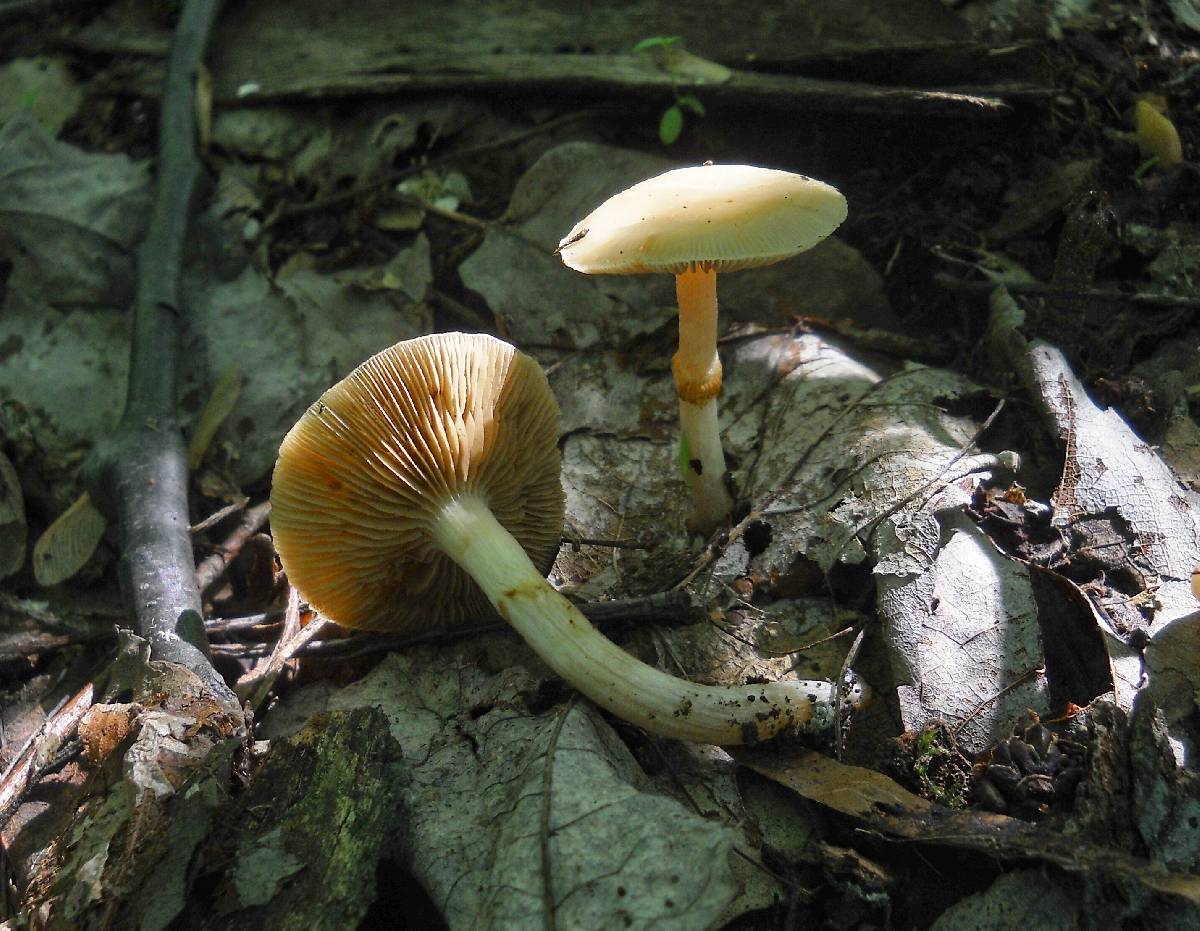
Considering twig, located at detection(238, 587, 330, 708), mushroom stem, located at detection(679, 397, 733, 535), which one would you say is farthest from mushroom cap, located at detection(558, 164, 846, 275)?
twig, located at detection(238, 587, 330, 708)

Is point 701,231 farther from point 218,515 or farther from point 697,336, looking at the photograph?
point 218,515

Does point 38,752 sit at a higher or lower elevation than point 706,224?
lower

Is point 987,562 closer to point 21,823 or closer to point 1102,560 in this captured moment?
point 1102,560

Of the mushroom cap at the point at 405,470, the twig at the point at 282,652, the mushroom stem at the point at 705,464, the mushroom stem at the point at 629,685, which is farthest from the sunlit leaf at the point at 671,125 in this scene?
the twig at the point at 282,652

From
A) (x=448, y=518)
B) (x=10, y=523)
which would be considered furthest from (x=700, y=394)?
(x=10, y=523)

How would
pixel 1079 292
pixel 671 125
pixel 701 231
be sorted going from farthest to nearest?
pixel 671 125, pixel 1079 292, pixel 701 231

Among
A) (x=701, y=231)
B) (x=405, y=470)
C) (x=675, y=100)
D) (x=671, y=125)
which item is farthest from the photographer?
(x=675, y=100)

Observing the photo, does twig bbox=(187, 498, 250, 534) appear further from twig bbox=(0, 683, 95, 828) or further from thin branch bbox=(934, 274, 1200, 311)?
thin branch bbox=(934, 274, 1200, 311)
